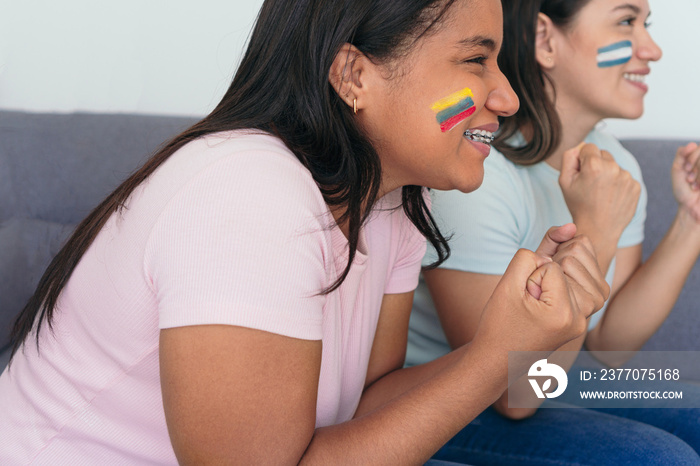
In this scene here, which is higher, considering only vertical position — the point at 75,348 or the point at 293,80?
the point at 293,80

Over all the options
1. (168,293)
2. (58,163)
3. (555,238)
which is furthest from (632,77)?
(58,163)

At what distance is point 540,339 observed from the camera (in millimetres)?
852

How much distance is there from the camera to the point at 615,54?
143 centimetres

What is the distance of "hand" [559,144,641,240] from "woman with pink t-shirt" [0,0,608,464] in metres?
0.25

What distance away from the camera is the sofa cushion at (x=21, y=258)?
1.34 meters

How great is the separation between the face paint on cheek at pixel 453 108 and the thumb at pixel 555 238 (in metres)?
0.26

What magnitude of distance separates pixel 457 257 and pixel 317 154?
470 mm

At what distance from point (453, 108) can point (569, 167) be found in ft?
1.54

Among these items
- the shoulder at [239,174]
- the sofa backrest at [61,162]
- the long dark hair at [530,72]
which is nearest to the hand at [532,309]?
the shoulder at [239,174]

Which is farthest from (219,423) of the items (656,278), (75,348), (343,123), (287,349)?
(656,278)

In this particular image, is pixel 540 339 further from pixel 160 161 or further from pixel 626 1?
pixel 626 1

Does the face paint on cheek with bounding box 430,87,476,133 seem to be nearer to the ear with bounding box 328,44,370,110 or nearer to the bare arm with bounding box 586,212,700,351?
the ear with bounding box 328,44,370,110

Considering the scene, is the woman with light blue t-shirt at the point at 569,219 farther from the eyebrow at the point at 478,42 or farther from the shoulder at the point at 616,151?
the eyebrow at the point at 478,42

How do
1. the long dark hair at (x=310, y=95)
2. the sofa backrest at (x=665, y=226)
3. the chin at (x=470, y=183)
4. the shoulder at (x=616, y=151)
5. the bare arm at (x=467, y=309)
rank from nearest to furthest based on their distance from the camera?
1. the long dark hair at (x=310, y=95)
2. the chin at (x=470, y=183)
3. the bare arm at (x=467, y=309)
4. the shoulder at (x=616, y=151)
5. the sofa backrest at (x=665, y=226)
